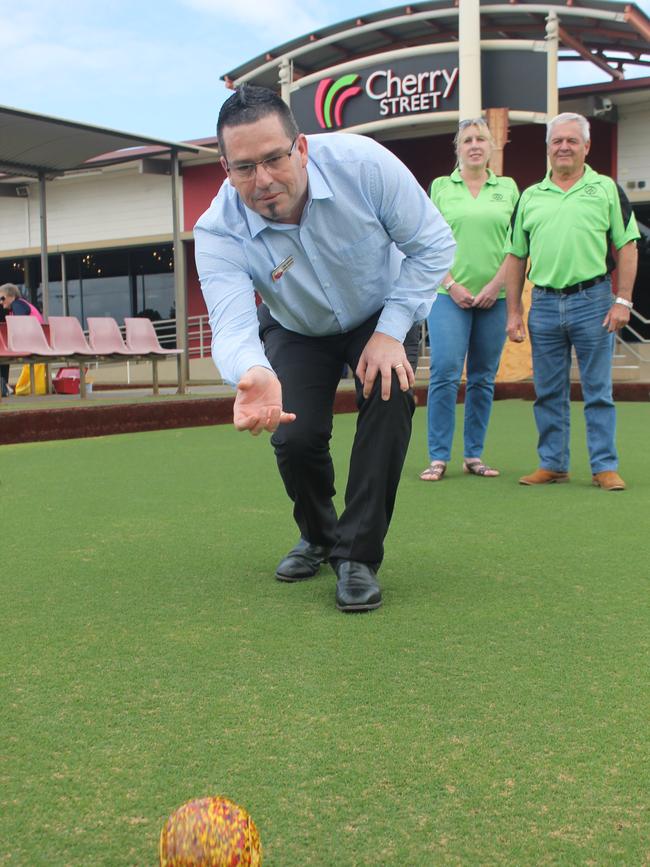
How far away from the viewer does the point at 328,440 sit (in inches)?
107

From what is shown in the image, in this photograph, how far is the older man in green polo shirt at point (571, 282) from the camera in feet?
14.1

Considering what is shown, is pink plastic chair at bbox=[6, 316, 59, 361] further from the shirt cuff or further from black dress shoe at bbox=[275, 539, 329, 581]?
the shirt cuff

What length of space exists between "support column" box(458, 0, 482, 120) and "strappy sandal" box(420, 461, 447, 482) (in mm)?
8690

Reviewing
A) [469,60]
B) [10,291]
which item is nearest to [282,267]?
[10,291]

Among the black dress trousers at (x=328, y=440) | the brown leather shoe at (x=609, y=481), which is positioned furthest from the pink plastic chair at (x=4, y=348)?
the black dress trousers at (x=328, y=440)

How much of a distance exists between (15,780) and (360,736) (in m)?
0.56

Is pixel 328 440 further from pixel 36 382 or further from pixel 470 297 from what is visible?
pixel 36 382

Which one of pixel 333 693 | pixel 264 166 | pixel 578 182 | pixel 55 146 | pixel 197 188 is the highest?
pixel 197 188

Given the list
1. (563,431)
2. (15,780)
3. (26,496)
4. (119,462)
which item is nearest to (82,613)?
(15,780)

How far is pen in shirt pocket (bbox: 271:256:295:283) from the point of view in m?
2.48

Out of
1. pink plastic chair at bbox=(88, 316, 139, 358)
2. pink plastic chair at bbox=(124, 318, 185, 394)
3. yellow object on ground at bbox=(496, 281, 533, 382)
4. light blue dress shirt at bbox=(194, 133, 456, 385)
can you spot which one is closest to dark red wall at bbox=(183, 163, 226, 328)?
pink plastic chair at bbox=(124, 318, 185, 394)

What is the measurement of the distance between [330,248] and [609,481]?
2.36 meters

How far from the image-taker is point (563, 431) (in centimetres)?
456

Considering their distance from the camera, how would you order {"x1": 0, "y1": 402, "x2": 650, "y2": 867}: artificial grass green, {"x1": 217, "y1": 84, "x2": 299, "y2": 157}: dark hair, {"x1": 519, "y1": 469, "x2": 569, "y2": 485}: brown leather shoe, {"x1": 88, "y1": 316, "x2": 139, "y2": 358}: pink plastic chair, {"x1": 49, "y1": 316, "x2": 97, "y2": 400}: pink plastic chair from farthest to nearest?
1. {"x1": 88, "y1": 316, "x2": 139, "y2": 358}: pink plastic chair
2. {"x1": 49, "y1": 316, "x2": 97, "y2": 400}: pink plastic chair
3. {"x1": 519, "y1": 469, "x2": 569, "y2": 485}: brown leather shoe
4. {"x1": 217, "y1": 84, "x2": 299, "y2": 157}: dark hair
5. {"x1": 0, "y1": 402, "x2": 650, "y2": 867}: artificial grass green
